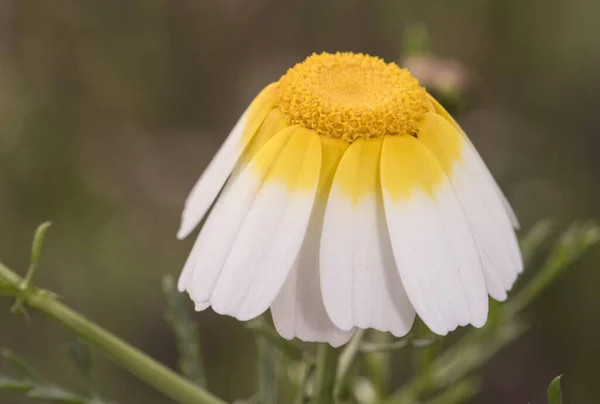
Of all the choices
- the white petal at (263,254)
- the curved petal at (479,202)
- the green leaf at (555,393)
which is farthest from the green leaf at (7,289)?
the green leaf at (555,393)

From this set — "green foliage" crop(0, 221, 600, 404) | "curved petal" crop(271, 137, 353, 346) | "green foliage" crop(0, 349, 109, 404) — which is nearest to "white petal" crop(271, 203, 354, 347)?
"curved petal" crop(271, 137, 353, 346)

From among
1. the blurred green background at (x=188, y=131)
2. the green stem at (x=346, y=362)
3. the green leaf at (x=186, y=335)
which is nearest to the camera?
the green stem at (x=346, y=362)

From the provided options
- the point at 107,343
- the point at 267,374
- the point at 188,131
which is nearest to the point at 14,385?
the point at 107,343

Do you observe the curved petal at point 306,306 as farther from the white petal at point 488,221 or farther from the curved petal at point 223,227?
the white petal at point 488,221

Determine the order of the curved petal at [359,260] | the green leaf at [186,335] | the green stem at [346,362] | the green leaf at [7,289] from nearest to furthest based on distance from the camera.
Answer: the curved petal at [359,260]
the green leaf at [7,289]
the green stem at [346,362]
the green leaf at [186,335]

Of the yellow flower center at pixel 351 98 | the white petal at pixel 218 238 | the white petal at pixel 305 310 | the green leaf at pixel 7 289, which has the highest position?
the yellow flower center at pixel 351 98

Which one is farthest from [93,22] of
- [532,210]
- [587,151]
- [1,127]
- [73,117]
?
[587,151]

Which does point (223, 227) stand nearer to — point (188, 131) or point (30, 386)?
point (30, 386)
